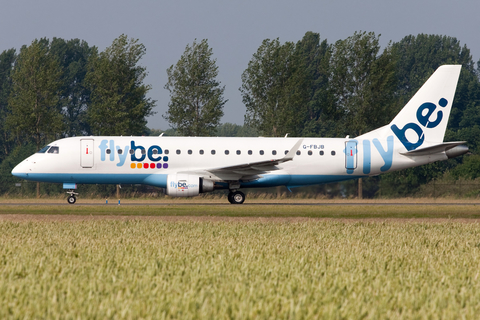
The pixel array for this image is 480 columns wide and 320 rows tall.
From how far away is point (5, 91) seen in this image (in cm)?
9012

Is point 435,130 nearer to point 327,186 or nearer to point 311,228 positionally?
point 327,186

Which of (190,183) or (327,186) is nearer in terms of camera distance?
(190,183)

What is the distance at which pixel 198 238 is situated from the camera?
50.0ft

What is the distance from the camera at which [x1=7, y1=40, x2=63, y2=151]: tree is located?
48.7 meters

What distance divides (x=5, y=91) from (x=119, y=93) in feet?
152

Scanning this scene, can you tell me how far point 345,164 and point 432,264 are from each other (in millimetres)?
23848

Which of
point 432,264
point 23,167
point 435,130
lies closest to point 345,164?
point 435,130

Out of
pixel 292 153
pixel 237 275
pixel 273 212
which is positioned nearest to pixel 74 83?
pixel 292 153

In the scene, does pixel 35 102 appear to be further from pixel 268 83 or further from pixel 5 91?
pixel 5 91

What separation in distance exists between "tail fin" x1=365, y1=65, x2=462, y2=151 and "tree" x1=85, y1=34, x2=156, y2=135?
74.7ft

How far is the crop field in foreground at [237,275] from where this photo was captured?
7.02 metres

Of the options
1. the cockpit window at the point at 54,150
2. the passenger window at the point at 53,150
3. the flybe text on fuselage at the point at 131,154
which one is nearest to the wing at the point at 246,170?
the flybe text on fuselage at the point at 131,154

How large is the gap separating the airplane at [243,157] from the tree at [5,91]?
1852 inches

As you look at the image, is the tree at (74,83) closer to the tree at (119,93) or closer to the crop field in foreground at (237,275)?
the tree at (119,93)
